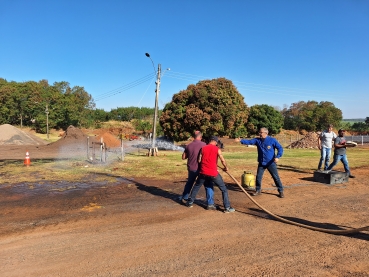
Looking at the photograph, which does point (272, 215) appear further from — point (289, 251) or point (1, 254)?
point (1, 254)

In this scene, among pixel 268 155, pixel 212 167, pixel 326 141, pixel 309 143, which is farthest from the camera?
pixel 309 143

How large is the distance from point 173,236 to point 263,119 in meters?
41.1

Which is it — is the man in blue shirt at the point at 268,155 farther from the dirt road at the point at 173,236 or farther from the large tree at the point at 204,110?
the large tree at the point at 204,110

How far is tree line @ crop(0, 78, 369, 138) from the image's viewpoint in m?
24.5

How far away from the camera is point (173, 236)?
16.2ft

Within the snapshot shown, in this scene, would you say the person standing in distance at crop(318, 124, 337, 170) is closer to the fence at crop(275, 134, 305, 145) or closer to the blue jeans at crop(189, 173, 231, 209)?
the blue jeans at crop(189, 173, 231, 209)

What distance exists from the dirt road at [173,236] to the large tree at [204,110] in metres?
16.0

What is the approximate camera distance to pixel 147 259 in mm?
4094

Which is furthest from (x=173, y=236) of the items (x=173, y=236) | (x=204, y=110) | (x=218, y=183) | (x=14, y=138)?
(x=14, y=138)

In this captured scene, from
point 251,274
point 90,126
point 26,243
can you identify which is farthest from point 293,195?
point 90,126

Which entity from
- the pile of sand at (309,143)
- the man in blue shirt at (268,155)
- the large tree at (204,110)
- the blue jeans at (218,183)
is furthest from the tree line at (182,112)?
the blue jeans at (218,183)

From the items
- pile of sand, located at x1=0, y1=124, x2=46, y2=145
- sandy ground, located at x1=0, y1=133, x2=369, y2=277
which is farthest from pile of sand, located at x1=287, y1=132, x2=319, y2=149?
pile of sand, located at x1=0, y1=124, x2=46, y2=145

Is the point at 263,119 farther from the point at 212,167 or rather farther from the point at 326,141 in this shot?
the point at 212,167

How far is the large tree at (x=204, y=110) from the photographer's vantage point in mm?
24048
